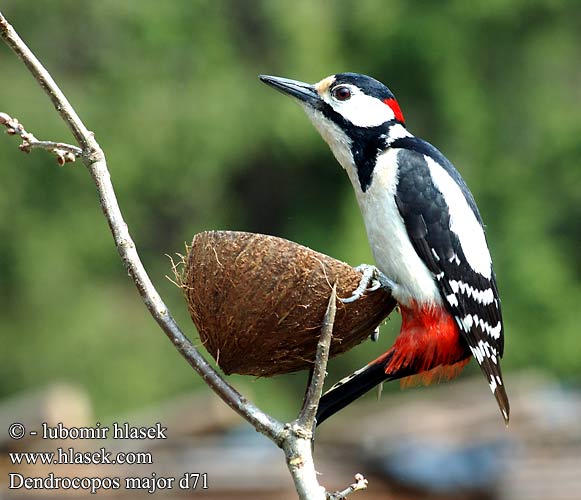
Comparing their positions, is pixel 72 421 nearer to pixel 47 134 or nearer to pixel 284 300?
pixel 284 300

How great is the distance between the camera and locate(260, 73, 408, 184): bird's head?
3.39 meters

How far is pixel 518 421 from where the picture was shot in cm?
647

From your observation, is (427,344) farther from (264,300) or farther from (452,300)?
(264,300)

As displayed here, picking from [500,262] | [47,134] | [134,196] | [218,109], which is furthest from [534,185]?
[47,134]

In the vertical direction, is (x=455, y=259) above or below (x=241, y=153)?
below

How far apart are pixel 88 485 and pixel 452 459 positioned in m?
2.28

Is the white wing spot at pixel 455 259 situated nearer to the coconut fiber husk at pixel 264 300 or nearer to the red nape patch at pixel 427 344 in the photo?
the red nape patch at pixel 427 344

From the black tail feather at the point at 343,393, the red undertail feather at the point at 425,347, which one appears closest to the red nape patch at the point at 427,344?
the red undertail feather at the point at 425,347

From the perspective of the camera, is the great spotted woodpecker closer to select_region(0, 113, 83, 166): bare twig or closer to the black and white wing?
the black and white wing

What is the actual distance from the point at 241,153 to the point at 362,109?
8.45 meters

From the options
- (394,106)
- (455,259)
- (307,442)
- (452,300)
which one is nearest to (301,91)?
(394,106)

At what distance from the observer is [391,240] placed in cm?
320

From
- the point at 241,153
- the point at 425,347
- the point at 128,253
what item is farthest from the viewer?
the point at 241,153

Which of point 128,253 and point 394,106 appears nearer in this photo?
point 128,253
